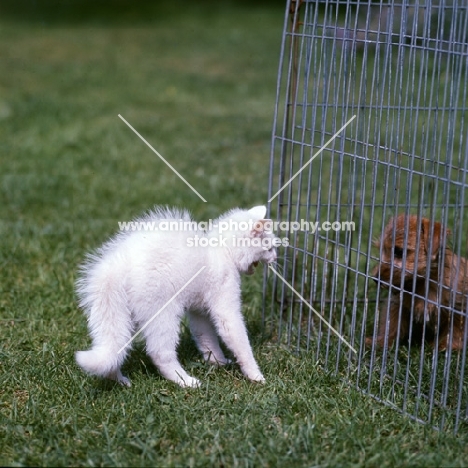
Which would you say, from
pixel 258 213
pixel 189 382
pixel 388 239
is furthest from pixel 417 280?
pixel 189 382

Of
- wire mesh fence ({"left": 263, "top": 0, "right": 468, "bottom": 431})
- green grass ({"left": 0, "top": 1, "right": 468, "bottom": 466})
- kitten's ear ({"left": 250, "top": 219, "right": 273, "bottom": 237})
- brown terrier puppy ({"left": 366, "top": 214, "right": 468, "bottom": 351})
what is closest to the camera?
green grass ({"left": 0, "top": 1, "right": 468, "bottom": 466})

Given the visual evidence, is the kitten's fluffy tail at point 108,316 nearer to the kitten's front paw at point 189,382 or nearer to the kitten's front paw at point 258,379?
the kitten's front paw at point 189,382

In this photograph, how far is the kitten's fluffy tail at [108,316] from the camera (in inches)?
130

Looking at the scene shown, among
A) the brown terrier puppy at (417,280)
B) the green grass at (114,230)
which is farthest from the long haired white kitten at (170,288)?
the brown terrier puppy at (417,280)

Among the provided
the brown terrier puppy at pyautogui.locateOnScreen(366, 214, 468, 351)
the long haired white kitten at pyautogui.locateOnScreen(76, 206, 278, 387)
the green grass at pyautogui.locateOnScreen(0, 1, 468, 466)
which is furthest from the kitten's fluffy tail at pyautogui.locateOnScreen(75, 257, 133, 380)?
the brown terrier puppy at pyautogui.locateOnScreen(366, 214, 468, 351)

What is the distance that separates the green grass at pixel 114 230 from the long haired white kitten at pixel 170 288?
157 millimetres

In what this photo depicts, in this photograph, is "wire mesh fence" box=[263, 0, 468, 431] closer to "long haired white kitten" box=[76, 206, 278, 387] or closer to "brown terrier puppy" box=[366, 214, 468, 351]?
"brown terrier puppy" box=[366, 214, 468, 351]

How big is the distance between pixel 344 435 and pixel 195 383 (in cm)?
75

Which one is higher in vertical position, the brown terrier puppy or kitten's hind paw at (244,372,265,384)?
the brown terrier puppy

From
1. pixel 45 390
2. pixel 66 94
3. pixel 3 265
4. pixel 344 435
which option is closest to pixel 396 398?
pixel 344 435

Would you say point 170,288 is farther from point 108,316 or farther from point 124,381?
point 124,381

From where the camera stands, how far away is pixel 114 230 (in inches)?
224

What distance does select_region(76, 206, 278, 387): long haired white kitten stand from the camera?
133 inches

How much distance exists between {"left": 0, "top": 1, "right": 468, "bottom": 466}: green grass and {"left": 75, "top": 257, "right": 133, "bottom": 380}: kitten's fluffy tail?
191mm
